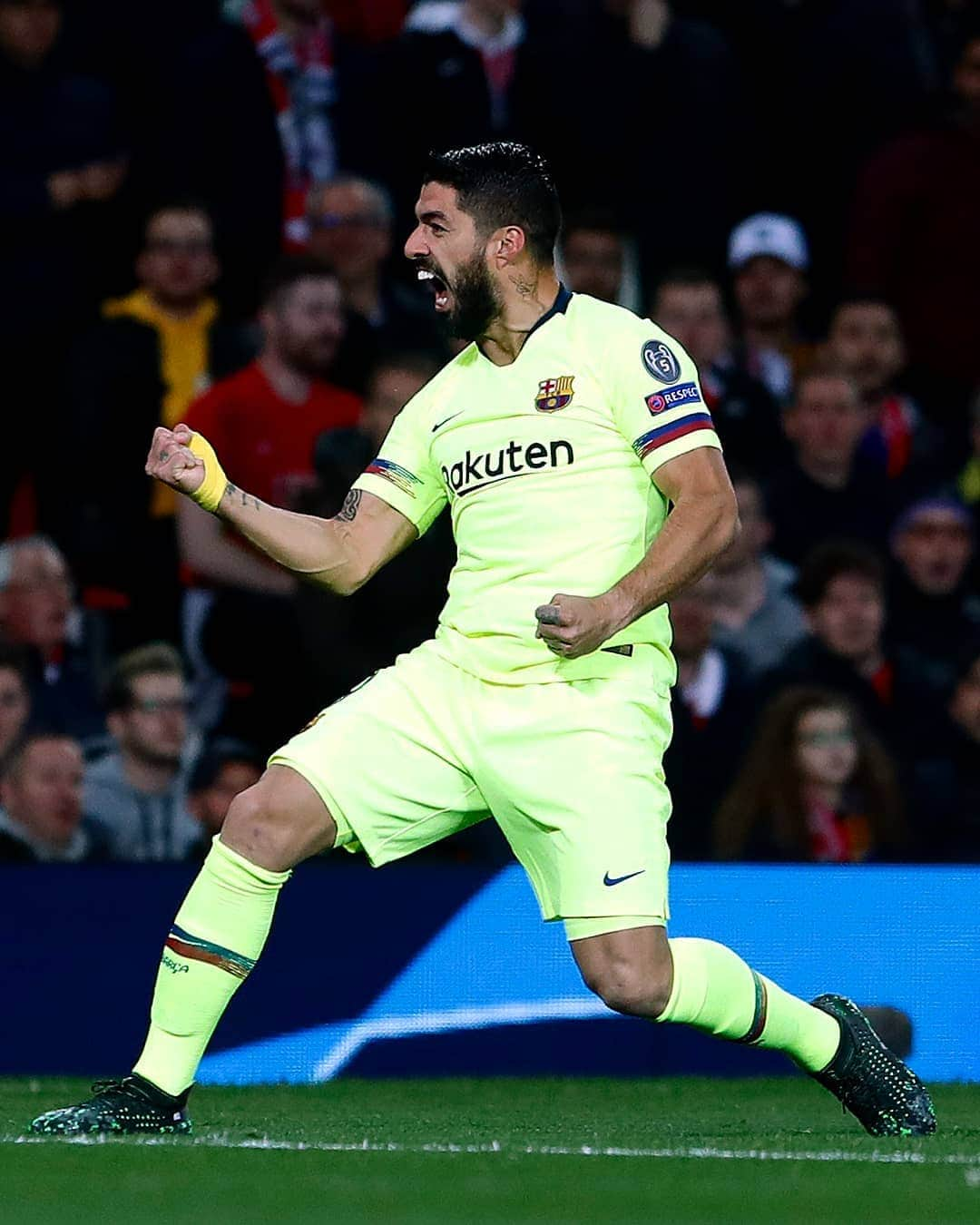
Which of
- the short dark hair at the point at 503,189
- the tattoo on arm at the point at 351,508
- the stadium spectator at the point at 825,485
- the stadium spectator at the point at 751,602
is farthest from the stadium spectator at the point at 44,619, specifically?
the short dark hair at the point at 503,189

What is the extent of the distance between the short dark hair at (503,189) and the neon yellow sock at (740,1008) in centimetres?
161

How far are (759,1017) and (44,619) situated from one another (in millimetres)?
4053

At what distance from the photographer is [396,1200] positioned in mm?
4426

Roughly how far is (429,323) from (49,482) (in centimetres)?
160

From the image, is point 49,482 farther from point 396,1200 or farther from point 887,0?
point 396,1200

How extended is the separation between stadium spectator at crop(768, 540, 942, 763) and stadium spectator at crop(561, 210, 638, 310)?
1.46 meters

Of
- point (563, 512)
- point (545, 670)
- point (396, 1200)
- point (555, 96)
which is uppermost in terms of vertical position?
point (555, 96)

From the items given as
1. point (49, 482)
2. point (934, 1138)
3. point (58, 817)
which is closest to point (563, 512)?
point (934, 1138)

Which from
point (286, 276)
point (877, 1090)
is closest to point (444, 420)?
point (877, 1090)

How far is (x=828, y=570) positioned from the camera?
9.09 m

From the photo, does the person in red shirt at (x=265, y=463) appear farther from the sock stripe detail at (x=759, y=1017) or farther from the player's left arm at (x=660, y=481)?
the sock stripe detail at (x=759, y=1017)

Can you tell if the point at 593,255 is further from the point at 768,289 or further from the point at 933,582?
the point at 933,582

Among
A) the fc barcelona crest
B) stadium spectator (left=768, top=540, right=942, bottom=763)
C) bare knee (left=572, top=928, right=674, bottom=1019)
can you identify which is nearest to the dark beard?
the fc barcelona crest

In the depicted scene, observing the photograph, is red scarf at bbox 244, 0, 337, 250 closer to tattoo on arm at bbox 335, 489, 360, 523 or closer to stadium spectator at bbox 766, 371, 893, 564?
stadium spectator at bbox 766, 371, 893, 564
